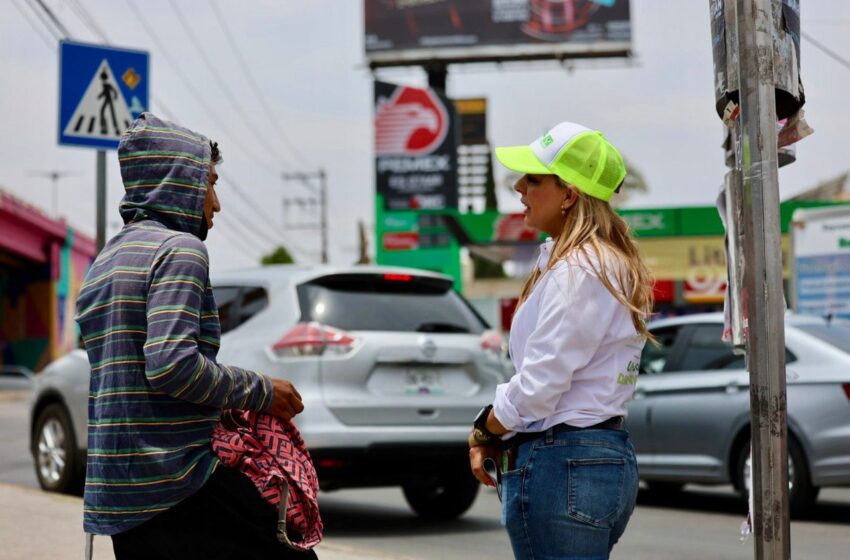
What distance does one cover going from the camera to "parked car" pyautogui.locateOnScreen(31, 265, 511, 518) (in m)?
7.55

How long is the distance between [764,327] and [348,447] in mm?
4456

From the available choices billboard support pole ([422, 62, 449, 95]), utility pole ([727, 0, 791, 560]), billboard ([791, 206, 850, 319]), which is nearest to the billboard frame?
billboard support pole ([422, 62, 449, 95])

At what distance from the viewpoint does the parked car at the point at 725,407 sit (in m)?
8.79

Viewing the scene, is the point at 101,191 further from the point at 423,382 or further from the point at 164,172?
the point at 164,172

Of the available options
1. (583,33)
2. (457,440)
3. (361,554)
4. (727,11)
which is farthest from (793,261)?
(583,33)

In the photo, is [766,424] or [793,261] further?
[793,261]

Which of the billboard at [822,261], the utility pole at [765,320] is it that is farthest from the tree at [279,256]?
the utility pole at [765,320]

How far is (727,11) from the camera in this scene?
11.7 feet

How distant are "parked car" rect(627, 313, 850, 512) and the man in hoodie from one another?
258 inches

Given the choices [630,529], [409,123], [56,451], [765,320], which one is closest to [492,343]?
[630,529]

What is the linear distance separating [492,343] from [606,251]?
528 centimetres

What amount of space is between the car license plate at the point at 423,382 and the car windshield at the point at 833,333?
125 inches

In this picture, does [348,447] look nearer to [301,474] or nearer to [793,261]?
[301,474]

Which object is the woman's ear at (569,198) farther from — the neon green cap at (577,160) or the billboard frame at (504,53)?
the billboard frame at (504,53)
